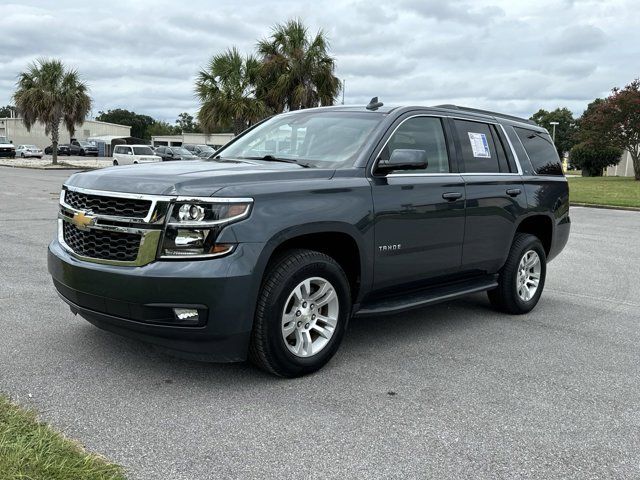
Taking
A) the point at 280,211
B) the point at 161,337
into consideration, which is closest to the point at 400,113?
the point at 280,211

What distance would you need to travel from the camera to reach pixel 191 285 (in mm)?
3660

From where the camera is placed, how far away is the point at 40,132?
90.6 metres

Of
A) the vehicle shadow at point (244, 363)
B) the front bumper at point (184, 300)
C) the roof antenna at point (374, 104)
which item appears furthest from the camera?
the roof antenna at point (374, 104)

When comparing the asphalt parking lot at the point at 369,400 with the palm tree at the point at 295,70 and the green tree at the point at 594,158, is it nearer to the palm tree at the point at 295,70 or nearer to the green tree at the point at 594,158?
the palm tree at the point at 295,70

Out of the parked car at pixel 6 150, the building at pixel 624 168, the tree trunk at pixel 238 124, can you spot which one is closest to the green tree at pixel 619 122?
the building at pixel 624 168

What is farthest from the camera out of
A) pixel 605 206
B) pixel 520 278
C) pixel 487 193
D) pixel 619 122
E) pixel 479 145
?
pixel 619 122

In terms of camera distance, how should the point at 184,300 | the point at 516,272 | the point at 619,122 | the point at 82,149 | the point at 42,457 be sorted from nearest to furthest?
the point at 42,457 → the point at 184,300 → the point at 516,272 → the point at 619,122 → the point at 82,149

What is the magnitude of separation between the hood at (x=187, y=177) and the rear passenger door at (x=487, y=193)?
1572mm

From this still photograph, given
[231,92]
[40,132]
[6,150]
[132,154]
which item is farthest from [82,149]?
[231,92]

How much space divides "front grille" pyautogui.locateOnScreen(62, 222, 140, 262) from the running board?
65.4 inches

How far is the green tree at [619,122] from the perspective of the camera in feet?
113

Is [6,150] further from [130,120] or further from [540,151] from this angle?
[130,120]

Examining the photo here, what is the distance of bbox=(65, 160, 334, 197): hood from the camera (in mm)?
3795

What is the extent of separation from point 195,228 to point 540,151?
4.22 meters
